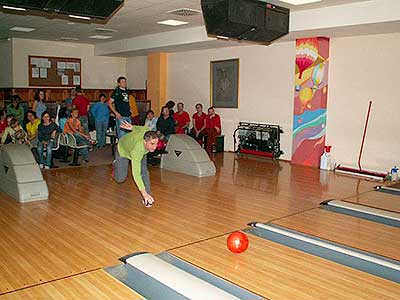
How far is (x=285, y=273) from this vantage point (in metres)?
3.16

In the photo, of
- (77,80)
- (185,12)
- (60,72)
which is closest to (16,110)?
(60,72)

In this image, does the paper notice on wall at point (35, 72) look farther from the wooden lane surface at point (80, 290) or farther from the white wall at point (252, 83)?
the wooden lane surface at point (80, 290)

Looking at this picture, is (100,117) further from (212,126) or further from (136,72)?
(136,72)

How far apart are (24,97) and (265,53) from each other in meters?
6.37

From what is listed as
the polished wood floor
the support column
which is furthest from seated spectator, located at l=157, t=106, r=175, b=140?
the support column

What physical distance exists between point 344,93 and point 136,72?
661 centimetres

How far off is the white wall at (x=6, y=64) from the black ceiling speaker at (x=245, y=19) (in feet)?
24.4

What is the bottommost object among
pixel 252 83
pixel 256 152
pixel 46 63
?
pixel 256 152

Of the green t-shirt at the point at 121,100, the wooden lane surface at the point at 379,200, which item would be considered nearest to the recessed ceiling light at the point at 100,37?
the green t-shirt at the point at 121,100

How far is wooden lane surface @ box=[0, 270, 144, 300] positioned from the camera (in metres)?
2.70

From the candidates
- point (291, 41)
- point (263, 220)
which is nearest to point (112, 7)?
point (263, 220)

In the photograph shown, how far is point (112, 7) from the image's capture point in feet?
15.3

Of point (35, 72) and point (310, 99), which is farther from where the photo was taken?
point (35, 72)

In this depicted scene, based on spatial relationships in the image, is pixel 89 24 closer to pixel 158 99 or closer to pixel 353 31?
pixel 158 99
